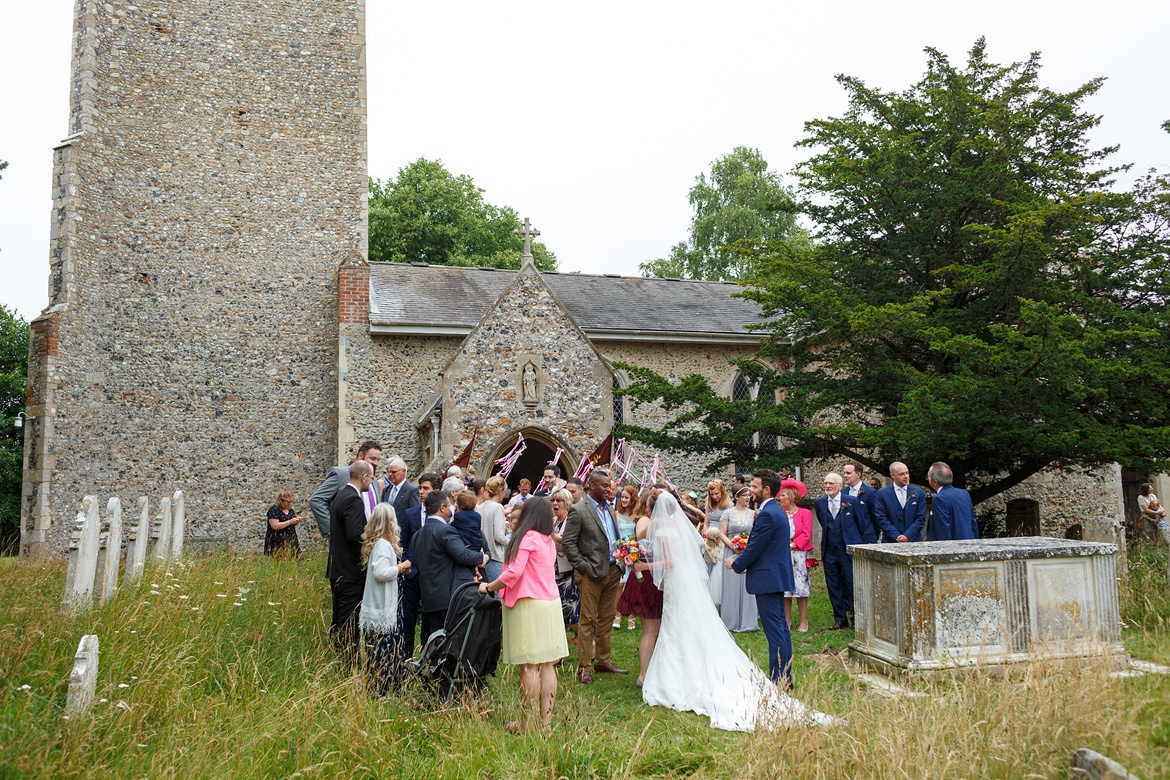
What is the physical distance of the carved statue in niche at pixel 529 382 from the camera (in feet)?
49.0

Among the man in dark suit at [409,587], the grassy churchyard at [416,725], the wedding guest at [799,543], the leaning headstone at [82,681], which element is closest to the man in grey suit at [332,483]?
the man in dark suit at [409,587]

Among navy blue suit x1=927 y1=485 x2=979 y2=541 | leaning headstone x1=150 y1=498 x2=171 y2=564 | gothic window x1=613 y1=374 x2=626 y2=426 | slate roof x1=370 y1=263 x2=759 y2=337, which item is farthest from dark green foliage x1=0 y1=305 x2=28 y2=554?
navy blue suit x1=927 y1=485 x2=979 y2=541

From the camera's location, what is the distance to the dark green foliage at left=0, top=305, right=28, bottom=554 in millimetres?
28094

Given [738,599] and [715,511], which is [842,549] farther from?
[715,511]

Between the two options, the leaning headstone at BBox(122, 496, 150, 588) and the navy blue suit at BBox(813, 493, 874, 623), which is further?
the navy blue suit at BBox(813, 493, 874, 623)

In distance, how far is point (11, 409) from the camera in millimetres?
30797

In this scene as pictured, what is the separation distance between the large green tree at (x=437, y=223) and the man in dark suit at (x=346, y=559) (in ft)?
86.5

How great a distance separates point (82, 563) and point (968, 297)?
42.8 feet

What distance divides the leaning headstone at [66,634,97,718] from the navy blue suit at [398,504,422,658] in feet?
9.60

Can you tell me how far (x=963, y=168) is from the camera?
12961 mm

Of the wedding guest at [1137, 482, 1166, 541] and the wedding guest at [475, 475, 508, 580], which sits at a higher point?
the wedding guest at [475, 475, 508, 580]

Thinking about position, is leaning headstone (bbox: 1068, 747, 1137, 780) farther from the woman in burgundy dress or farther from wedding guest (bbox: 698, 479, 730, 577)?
wedding guest (bbox: 698, 479, 730, 577)

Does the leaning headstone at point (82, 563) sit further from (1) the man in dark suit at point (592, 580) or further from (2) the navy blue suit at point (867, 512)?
(2) the navy blue suit at point (867, 512)

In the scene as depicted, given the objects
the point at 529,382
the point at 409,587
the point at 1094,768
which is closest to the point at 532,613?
the point at 409,587
